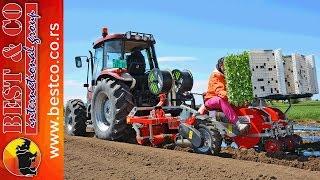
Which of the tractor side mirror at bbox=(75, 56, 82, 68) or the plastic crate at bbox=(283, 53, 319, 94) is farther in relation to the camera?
the tractor side mirror at bbox=(75, 56, 82, 68)

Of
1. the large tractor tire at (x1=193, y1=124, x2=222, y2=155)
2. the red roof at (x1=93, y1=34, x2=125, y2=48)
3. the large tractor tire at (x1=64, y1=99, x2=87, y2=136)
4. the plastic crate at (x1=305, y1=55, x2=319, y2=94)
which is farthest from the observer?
the large tractor tire at (x1=64, y1=99, x2=87, y2=136)

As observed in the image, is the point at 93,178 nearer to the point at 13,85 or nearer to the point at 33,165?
the point at 33,165

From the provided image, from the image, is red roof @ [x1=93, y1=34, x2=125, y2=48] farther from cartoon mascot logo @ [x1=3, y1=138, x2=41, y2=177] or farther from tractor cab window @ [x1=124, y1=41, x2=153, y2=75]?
cartoon mascot logo @ [x1=3, y1=138, x2=41, y2=177]

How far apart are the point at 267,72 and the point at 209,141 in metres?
1.53

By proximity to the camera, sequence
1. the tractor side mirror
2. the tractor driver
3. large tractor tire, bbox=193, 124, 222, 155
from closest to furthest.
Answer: large tractor tire, bbox=193, 124, 222, 155 < the tractor driver < the tractor side mirror

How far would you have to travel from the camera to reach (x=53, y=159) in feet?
19.9

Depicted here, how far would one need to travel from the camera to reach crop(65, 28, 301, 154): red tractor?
9.12 m

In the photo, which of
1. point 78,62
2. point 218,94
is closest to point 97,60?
point 78,62

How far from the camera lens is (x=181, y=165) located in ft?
27.0

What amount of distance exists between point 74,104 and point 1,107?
752 cm

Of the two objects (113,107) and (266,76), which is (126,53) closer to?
(113,107)

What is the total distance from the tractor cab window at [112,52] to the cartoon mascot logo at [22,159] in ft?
20.0

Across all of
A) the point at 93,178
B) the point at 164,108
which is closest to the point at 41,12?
the point at 93,178

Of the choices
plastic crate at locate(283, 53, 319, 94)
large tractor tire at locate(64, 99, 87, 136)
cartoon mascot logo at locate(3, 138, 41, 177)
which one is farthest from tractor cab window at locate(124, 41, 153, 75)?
cartoon mascot logo at locate(3, 138, 41, 177)
